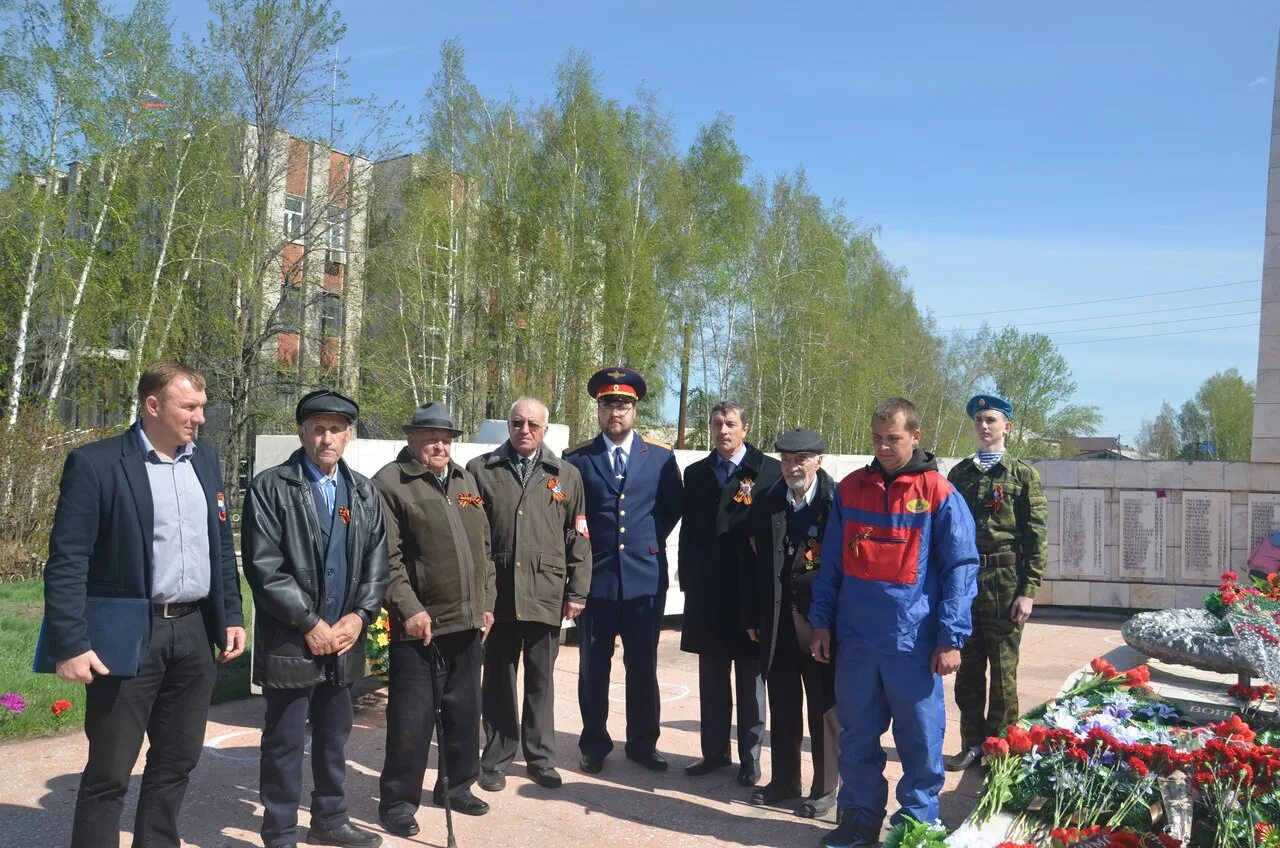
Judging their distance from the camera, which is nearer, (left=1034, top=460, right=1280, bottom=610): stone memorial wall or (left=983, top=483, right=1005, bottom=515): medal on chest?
(left=983, top=483, right=1005, bottom=515): medal on chest

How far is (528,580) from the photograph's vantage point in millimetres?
4844

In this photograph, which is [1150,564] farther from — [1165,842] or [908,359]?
[908,359]

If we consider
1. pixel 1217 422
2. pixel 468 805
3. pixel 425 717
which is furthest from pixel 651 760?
pixel 1217 422

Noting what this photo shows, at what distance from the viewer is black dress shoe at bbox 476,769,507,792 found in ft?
15.6

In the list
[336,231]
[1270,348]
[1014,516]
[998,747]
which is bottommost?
[998,747]

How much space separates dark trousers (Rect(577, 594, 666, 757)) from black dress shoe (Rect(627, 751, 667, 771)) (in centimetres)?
1

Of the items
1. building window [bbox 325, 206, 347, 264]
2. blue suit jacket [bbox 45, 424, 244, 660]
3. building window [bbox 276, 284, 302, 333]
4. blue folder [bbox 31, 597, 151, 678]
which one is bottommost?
blue folder [bbox 31, 597, 151, 678]

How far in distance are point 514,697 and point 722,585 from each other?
3.74 ft

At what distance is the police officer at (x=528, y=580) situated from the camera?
485 cm

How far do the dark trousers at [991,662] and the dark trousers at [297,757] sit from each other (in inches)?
123

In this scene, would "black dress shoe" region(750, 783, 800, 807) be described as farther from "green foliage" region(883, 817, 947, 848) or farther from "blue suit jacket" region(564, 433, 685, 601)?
"green foliage" region(883, 817, 947, 848)

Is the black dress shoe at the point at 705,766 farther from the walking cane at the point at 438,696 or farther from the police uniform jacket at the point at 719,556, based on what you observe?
the walking cane at the point at 438,696

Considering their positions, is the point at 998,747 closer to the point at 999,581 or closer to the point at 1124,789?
the point at 1124,789

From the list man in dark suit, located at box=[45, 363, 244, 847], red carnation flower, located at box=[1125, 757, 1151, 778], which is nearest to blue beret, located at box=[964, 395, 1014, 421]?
red carnation flower, located at box=[1125, 757, 1151, 778]
